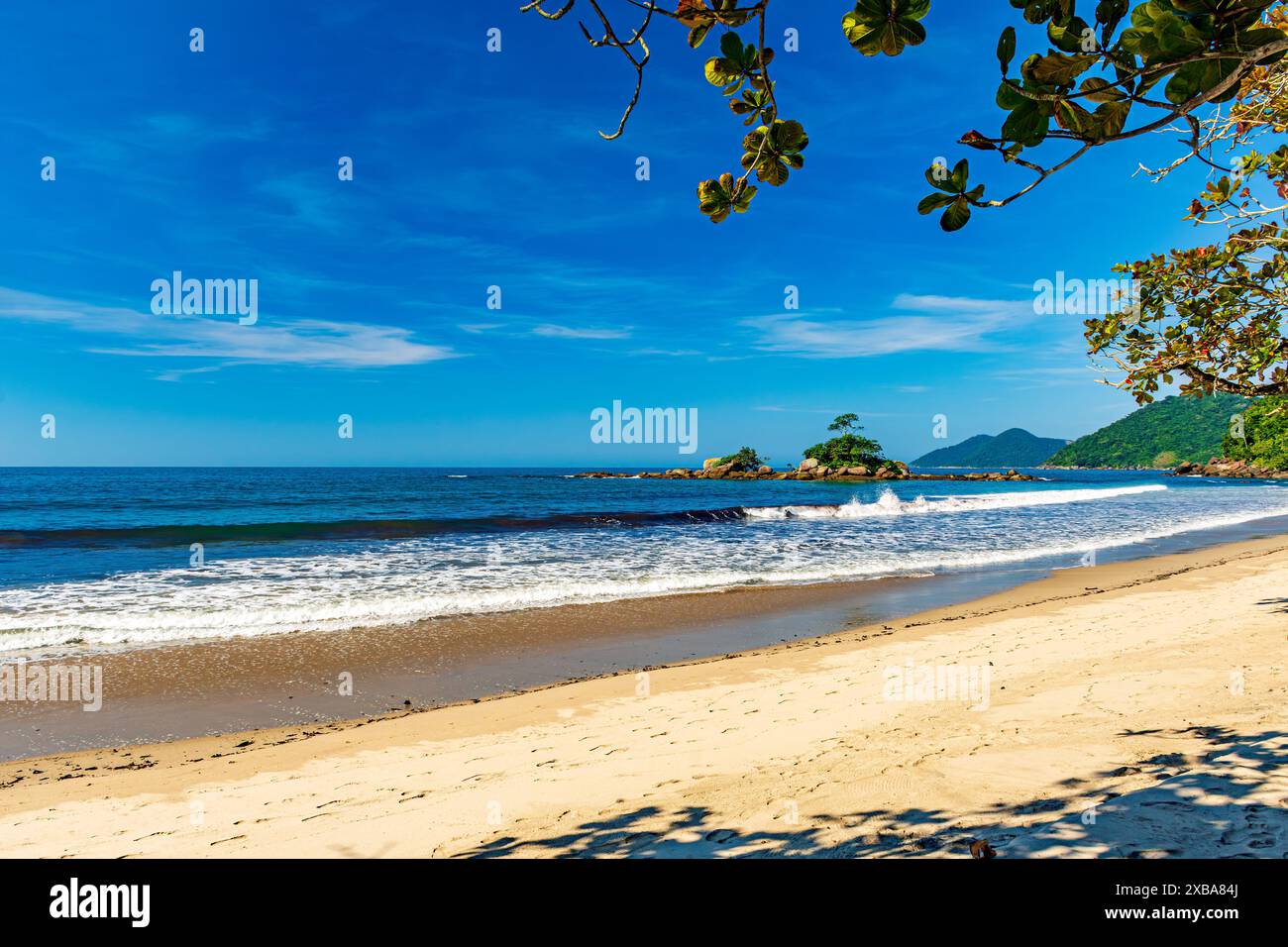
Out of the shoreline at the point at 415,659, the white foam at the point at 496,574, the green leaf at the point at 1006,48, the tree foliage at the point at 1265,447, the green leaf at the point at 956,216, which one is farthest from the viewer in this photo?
the tree foliage at the point at 1265,447

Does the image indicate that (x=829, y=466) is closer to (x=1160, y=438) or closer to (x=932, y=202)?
(x=932, y=202)

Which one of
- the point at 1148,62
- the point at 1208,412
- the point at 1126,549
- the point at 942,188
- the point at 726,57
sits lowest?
the point at 1126,549

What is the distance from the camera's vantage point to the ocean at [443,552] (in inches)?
440

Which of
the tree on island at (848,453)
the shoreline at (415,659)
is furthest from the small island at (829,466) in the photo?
the shoreline at (415,659)

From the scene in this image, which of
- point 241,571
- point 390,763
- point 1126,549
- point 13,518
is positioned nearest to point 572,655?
point 390,763

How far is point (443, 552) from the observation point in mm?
19844

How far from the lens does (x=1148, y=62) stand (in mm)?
1747

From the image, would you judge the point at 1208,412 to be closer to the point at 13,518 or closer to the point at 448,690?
the point at 448,690

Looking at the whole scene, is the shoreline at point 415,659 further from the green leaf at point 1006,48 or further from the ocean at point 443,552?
the green leaf at point 1006,48

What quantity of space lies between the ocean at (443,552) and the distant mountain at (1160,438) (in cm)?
10934

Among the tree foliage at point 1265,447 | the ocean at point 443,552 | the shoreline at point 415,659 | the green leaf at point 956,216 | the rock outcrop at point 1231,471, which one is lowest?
the shoreline at point 415,659

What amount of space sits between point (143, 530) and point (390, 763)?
29080mm

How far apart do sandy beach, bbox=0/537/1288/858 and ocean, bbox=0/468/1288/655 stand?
17.3 ft

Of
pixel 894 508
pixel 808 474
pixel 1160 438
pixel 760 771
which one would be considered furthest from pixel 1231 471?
pixel 760 771
